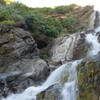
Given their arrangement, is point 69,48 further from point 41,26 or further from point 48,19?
point 48,19

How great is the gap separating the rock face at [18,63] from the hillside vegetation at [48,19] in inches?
57.6

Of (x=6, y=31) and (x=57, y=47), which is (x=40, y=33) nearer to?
(x=57, y=47)

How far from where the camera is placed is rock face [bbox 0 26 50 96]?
16594 mm

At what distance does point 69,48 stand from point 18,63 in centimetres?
590

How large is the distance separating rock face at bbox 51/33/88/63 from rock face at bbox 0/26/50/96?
2577mm

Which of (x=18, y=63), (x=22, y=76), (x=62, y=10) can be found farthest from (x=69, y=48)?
(x=62, y=10)

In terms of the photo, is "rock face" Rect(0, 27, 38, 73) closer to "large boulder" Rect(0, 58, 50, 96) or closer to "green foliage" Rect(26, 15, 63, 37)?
"large boulder" Rect(0, 58, 50, 96)

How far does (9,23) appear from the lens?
69.7 ft

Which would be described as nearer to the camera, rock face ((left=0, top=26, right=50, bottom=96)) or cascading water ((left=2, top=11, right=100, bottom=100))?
cascading water ((left=2, top=11, right=100, bottom=100))

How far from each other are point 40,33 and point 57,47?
2.09 metres

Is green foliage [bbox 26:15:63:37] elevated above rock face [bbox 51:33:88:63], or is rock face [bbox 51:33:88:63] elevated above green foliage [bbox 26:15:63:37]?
green foliage [bbox 26:15:63:37]

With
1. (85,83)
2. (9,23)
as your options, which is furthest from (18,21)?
(85,83)

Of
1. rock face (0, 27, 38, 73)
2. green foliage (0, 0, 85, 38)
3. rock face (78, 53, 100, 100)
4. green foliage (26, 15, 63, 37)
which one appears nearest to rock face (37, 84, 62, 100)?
rock face (78, 53, 100, 100)

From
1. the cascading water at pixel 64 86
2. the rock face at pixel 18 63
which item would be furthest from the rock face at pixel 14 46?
the cascading water at pixel 64 86
